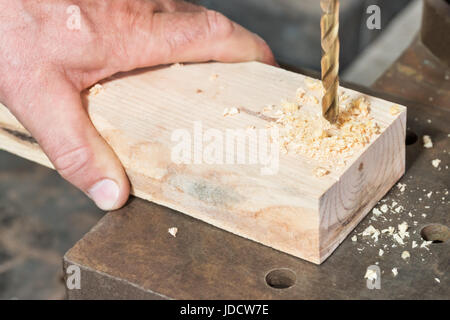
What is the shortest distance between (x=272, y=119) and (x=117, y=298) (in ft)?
1.49

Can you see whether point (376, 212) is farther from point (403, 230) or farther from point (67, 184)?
point (67, 184)

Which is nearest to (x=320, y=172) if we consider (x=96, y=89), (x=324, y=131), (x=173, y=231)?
(x=324, y=131)

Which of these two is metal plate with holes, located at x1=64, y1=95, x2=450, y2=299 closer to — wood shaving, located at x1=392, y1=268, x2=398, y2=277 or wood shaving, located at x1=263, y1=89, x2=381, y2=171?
wood shaving, located at x1=392, y1=268, x2=398, y2=277

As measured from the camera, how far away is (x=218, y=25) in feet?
5.33

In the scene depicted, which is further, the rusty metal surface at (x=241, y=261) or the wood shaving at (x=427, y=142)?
the wood shaving at (x=427, y=142)

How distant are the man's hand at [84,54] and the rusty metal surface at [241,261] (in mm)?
110

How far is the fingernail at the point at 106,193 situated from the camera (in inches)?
56.6

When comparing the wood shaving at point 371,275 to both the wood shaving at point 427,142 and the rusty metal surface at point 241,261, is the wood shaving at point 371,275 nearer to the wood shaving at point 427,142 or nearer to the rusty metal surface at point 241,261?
the rusty metal surface at point 241,261

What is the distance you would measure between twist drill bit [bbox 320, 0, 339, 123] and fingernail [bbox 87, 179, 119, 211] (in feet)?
1.44

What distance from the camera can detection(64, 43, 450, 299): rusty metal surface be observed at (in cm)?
128

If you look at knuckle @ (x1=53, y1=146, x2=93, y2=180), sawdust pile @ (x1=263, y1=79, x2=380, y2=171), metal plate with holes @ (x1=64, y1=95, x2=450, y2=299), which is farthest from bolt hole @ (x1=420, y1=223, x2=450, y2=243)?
knuckle @ (x1=53, y1=146, x2=93, y2=180)

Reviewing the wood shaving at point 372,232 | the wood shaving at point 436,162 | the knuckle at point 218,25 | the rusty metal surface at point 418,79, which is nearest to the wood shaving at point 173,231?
the wood shaving at point 372,232

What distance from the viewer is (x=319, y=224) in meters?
1.27

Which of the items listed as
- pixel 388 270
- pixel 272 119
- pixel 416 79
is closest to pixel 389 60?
pixel 416 79
